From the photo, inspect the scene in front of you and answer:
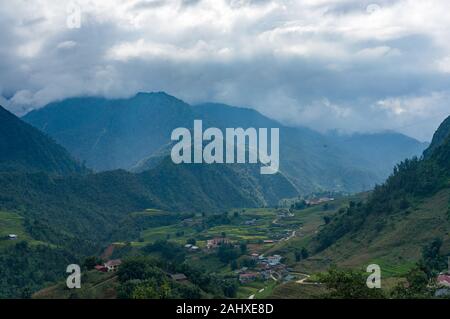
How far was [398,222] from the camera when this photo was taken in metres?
95.1

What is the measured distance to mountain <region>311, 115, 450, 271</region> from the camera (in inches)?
3258

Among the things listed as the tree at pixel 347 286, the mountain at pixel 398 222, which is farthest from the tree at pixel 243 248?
the tree at pixel 347 286

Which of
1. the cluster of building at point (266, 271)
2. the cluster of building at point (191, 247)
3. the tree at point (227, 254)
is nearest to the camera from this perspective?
the cluster of building at point (266, 271)

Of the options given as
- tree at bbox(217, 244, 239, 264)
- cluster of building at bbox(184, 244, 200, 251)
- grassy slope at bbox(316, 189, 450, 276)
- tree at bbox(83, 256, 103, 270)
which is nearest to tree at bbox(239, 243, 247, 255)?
tree at bbox(217, 244, 239, 264)

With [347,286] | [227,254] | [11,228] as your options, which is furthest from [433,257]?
[11,228]

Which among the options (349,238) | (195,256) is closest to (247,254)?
(195,256)

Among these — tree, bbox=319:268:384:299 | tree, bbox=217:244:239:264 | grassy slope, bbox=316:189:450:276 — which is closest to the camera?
tree, bbox=319:268:384:299

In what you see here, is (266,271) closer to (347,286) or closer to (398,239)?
(398,239)

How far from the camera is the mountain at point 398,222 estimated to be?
271ft

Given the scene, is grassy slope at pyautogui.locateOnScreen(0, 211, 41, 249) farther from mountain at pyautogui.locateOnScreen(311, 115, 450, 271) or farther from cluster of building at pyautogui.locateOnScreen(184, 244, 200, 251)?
mountain at pyautogui.locateOnScreen(311, 115, 450, 271)

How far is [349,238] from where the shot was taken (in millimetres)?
101750

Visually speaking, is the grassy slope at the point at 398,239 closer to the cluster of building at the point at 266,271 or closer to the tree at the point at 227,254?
the cluster of building at the point at 266,271
